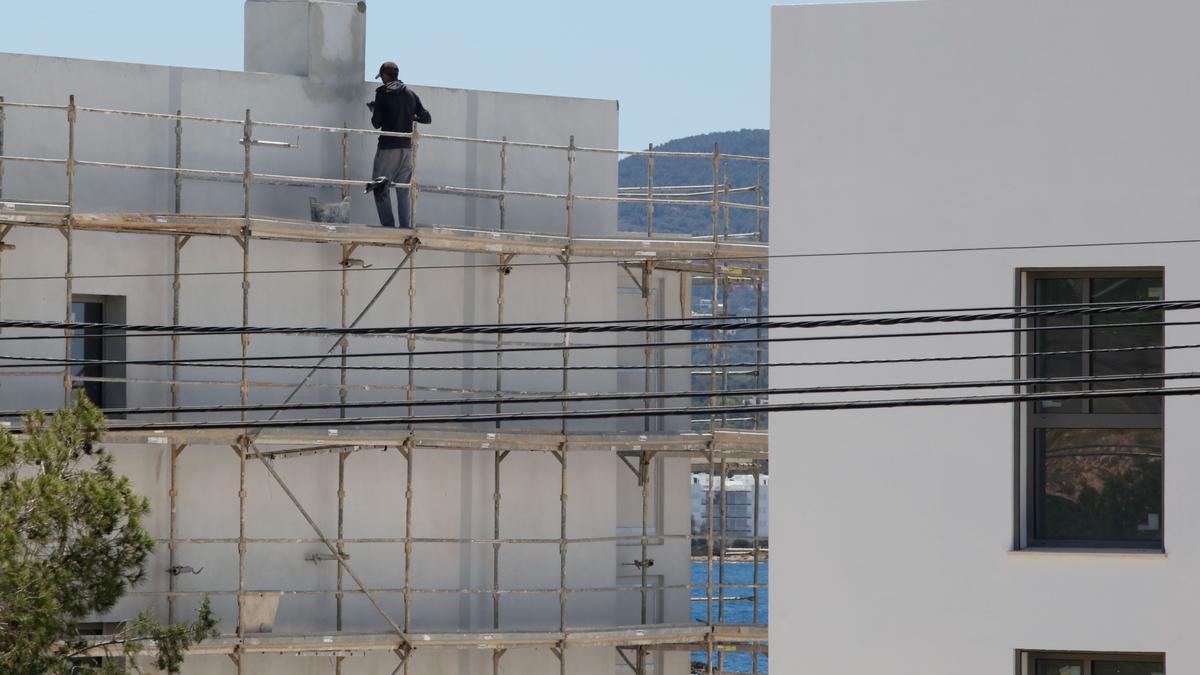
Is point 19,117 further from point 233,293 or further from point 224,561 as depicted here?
point 224,561

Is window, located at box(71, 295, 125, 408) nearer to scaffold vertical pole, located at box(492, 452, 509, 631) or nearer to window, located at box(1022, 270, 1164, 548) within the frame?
scaffold vertical pole, located at box(492, 452, 509, 631)

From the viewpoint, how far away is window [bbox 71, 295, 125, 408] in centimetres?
2269

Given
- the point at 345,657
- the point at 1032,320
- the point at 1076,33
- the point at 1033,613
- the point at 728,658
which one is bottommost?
the point at 728,658

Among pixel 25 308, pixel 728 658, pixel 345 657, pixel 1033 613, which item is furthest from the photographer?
pixel 728 658

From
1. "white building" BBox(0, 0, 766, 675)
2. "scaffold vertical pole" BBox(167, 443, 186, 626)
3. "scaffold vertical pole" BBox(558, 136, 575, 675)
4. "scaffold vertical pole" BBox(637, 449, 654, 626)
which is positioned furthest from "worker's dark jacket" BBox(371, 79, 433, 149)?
"scaffold vertical pole" BBox(637, 449, 654, 626)

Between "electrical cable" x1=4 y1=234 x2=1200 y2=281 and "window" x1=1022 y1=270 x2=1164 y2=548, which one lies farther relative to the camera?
"window" x1=1022 y1=270 x2=1164 y2=548

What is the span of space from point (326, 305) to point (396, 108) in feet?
7.70

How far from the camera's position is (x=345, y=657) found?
23.6 meters

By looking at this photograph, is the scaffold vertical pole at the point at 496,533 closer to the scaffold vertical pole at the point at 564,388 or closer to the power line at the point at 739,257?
the scaffold vertical pole at the point at 564,388

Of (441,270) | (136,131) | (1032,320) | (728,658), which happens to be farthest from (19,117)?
(728,658)

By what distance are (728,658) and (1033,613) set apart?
85.1 meters

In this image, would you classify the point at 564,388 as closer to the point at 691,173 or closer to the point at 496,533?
the point at 496,533

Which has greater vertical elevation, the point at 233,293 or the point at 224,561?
the point at 233,293

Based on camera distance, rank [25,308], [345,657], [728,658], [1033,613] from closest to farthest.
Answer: [1033,613] < [25,308] < [345,657] < [728,658]
